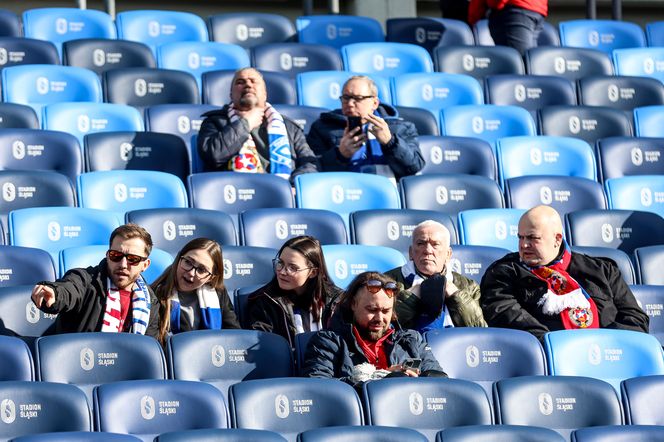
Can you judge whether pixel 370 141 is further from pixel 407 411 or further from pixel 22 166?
pixel 407 411

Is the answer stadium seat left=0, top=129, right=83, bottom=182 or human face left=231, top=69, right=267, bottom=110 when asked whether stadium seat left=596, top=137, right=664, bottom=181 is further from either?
stadium seat left=0, top=129, right=83, bottom=182

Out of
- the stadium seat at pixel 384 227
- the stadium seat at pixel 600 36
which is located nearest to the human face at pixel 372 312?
the stadium seat at pixel 384 227

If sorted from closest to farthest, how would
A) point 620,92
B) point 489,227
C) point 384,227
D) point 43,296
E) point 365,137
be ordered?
point 43,296 < point 384,227 < point 489,227 < point 365,137 < point 620,92

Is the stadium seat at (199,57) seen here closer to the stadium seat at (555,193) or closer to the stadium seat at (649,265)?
the stadium seat at (555,193)

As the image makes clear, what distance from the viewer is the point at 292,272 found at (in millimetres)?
5352

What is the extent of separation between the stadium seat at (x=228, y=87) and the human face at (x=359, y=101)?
0.99 meters

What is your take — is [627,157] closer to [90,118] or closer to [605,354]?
[605,354]

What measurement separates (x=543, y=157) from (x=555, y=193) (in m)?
0.47

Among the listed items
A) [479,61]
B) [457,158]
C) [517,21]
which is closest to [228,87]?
[457,158]

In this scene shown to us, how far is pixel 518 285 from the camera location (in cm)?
566

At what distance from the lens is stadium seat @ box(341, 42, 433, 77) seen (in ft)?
27.9

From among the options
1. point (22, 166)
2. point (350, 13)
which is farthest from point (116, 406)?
point (350, 13)

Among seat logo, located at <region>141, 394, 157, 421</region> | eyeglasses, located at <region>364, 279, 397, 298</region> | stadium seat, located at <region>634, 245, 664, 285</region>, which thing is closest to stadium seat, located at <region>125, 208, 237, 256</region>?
eyeglasses, located at <region>364, 279, 397, 298</region>

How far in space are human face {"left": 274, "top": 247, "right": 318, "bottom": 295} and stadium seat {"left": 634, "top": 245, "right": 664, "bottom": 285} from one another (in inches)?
69.5
